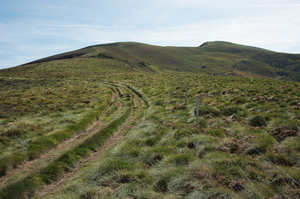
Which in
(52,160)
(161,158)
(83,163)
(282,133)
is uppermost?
(282,133)

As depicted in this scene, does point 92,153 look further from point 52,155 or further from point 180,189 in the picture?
point 180,189

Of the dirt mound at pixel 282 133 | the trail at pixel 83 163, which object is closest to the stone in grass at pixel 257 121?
the dirt mound at pixel 282 133

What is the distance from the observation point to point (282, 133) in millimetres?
7473

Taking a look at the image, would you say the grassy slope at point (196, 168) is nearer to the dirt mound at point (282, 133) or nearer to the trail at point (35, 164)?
the dirt mound at point (282, 133)

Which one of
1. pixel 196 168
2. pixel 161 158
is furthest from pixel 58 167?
pixel 196 168

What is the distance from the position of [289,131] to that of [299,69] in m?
180

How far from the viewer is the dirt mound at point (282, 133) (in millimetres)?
7199

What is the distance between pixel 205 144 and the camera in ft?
24.0

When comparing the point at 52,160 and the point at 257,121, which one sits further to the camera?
the point at 257,121

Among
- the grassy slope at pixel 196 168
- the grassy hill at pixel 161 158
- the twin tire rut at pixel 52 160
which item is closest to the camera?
the grassy slope at pixel 196 168

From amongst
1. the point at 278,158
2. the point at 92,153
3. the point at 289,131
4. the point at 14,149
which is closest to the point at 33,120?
the point at 14,149

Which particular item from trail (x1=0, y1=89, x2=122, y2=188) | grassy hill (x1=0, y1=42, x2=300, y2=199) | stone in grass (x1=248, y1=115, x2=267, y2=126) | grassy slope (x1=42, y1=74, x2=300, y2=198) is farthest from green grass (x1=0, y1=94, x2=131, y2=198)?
stone in grass (x1=248, y1=115, x2=267, y2=126)

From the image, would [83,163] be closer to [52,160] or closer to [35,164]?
[52,160]

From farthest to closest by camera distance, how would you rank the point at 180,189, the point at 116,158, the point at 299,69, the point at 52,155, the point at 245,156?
the point at 299,69 < the point at 52,155 < the point at 116,158 < the point at 245,156 < the point at 180,189
